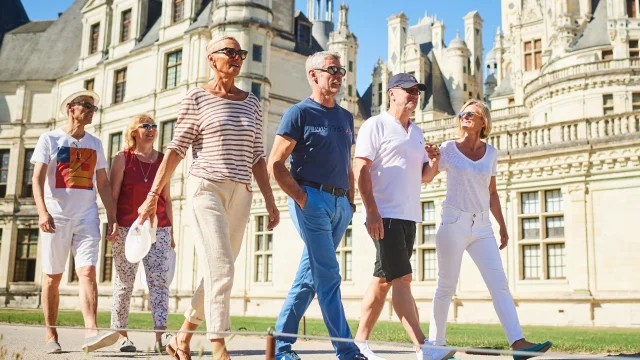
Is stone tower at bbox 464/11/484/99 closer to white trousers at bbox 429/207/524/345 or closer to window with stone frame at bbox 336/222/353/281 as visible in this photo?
window with stone frame at bbox 336/222/353/281

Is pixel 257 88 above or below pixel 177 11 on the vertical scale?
below

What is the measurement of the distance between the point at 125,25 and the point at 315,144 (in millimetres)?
27857

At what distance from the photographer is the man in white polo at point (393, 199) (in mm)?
4777

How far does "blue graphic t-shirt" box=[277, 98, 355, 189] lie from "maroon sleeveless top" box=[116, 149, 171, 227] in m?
2.03

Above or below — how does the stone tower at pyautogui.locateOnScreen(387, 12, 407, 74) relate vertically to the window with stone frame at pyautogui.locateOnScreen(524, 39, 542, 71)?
above

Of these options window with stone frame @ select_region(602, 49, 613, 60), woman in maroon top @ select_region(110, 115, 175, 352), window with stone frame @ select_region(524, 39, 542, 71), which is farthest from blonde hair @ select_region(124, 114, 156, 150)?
window with stone frame @ select_region(524, 39, 542, 71)

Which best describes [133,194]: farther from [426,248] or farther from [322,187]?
[426,248]

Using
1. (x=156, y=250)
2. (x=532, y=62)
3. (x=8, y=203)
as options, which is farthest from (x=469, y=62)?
(x=156, y=250)

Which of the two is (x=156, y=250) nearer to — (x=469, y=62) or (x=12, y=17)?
(x=12, y=17)

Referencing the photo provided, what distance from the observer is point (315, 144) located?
15.6 ft

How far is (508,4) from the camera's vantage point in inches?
2219

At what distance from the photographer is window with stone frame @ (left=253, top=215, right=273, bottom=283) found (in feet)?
74.0

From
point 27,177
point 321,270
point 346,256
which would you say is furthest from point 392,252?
point 27,177

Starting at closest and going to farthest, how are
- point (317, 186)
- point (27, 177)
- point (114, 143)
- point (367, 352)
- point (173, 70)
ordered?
point (317, 186) → point (367, 352) → point (173, 70) → point (114, 143) → point (27, 177)
